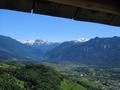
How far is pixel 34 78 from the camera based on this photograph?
15888 centimetres

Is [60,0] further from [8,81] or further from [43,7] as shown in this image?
[8,81]

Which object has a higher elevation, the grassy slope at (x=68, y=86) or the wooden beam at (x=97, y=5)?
the wooden beam at (x=97, y=5)

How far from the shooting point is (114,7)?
3559mm

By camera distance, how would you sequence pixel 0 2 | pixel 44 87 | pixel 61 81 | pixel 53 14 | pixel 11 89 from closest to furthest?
1. pixel 0 2
2. pixel 53 14
3. pixel 11 89
4. pixel 44 87
5. pixel 61 81

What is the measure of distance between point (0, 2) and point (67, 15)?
2.58 ft

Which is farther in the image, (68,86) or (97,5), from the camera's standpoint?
(68,86)

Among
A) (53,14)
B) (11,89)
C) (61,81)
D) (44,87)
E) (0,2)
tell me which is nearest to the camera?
(0,2)

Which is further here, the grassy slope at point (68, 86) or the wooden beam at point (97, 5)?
the grassy slope at point (68, 86)

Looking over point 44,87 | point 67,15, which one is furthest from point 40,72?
point 67,15

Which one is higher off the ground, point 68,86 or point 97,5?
point 97,5

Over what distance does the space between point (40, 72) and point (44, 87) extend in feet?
68.4

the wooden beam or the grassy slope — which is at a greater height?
the wooden beam

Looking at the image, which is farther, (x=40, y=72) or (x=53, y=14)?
(x=40, y=72)

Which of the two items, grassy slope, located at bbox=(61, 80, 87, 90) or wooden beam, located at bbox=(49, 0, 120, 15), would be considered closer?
wooden beam, located at bbox=(49, 0, 120, 15)
